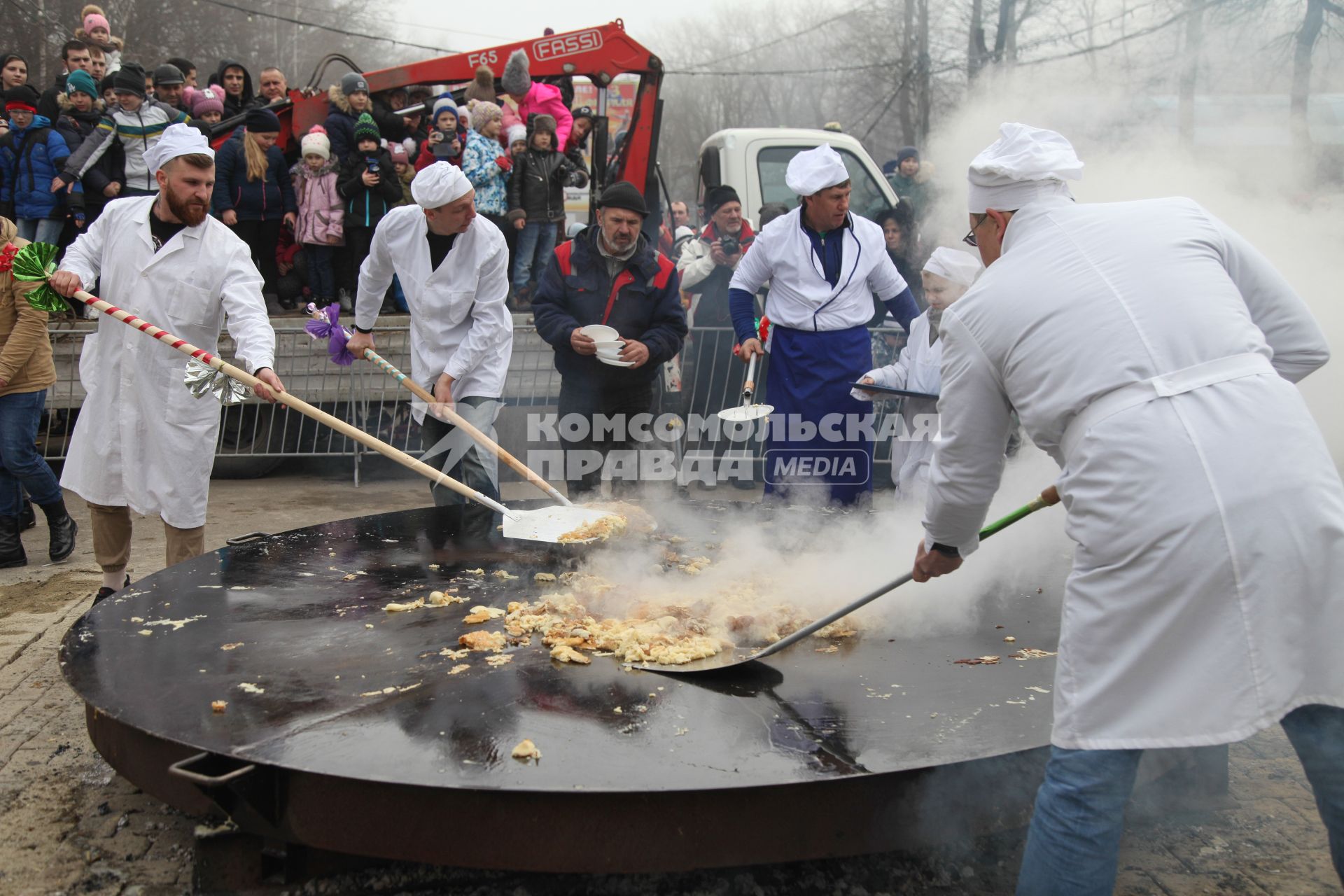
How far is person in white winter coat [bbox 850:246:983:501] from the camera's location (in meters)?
5.43

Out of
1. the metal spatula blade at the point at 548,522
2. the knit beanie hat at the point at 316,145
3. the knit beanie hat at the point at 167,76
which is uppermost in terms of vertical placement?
the knit beanie hat at the point at 167,76

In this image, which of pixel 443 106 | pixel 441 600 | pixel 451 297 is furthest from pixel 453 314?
pixel 443 106

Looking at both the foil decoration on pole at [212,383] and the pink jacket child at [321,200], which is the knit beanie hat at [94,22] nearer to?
the pink jacket child at [321,200]

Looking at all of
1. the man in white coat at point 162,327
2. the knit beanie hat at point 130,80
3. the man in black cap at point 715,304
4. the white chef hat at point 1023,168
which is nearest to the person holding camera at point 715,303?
the man in black cap at point 715,304

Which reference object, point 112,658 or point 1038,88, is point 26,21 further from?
point 112,658

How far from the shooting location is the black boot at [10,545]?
6.02 meters

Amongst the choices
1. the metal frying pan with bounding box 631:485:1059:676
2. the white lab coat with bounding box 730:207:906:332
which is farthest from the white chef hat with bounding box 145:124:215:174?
the metal frying pan with bounding box 631:485:1059:676

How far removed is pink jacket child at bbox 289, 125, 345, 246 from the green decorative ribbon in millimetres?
5046

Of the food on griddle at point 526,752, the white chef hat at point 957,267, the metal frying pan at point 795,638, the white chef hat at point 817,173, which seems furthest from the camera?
the white chef hat at point 817,173

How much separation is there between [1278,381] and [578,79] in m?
10.9

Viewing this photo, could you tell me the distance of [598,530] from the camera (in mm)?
4668

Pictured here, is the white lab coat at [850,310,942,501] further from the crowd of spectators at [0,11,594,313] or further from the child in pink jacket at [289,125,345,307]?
the child in pink jacket at [289,125,345,307]

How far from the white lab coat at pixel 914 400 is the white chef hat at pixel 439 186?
7.92 feet

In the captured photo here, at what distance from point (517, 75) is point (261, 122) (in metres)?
2.67
